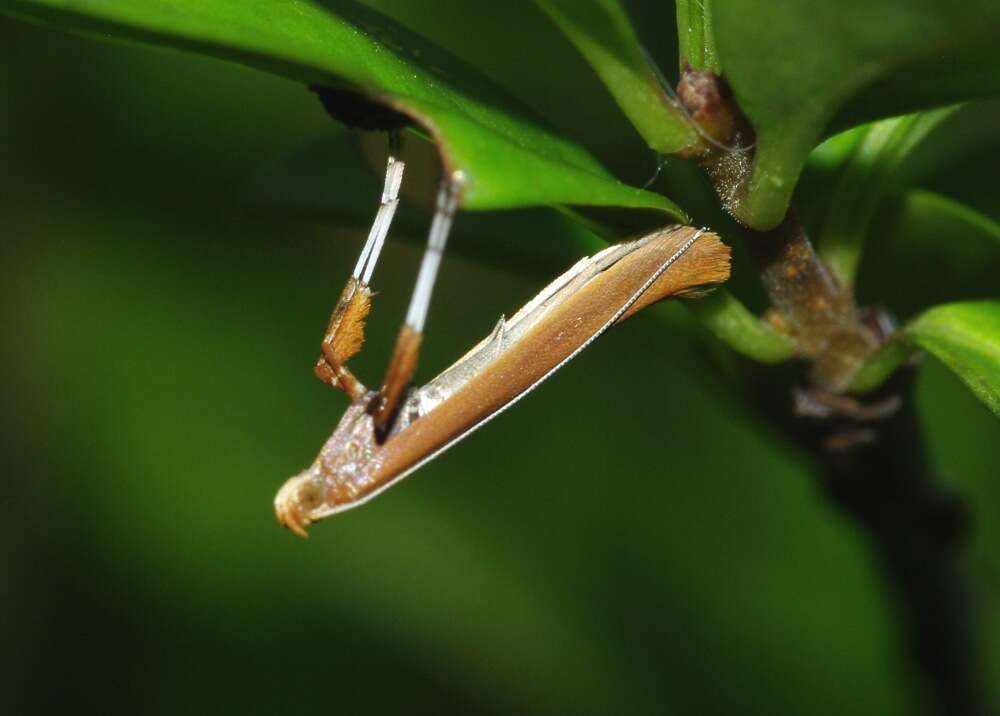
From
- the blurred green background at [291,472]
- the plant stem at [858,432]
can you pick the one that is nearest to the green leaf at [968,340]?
the plant stem at [858,432]

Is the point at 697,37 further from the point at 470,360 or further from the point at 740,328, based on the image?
the point at 470,360

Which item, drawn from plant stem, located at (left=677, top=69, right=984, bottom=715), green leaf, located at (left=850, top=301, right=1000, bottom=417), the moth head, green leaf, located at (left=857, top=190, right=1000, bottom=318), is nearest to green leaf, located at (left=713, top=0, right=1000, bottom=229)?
plant stem, located at (left=677, top=69, right=984, bottom=715)

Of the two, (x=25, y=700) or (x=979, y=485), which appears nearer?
(x=979, y=485)

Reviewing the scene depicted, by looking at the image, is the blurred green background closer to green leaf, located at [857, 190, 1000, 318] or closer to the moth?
green leaf, located at [857, 190, 1000, 318]

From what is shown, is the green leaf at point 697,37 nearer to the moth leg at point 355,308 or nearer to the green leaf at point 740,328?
the green leaf at point 740,328

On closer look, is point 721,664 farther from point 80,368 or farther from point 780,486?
point 80,368

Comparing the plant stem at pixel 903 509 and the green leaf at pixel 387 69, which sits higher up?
the green leaf at pixel 387 69

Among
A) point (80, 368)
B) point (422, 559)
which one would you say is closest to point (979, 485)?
point (422, 559)
